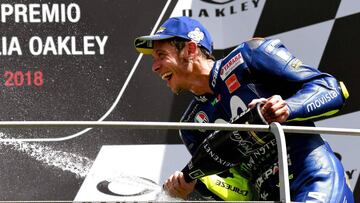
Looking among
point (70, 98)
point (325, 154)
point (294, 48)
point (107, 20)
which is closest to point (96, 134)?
point (70, 98)

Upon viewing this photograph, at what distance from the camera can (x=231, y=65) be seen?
338 cm

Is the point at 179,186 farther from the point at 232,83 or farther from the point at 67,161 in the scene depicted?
the point at 67,161

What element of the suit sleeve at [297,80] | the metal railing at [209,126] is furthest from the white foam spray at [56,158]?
the metal railing at [209,126]

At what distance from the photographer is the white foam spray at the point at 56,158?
474 cm

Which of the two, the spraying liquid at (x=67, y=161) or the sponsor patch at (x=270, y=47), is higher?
the sponsor patch at (x=270, y=47)

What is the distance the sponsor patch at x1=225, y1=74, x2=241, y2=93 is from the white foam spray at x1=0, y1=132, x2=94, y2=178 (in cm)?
151

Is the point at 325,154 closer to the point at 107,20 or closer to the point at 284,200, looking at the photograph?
the point at 284,200

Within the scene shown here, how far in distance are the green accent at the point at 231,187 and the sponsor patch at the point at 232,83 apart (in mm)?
365

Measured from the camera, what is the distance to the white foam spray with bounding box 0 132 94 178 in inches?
187

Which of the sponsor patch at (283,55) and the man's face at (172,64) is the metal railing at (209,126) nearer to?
the sponsor patch at (283,55)

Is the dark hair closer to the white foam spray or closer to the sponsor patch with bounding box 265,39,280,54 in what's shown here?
the sponsor patch with bounding box 265,39,280,54

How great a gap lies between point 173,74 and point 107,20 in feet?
4.64

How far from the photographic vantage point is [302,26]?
16.3 feet

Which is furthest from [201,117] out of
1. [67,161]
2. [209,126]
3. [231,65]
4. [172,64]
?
[67,161]
